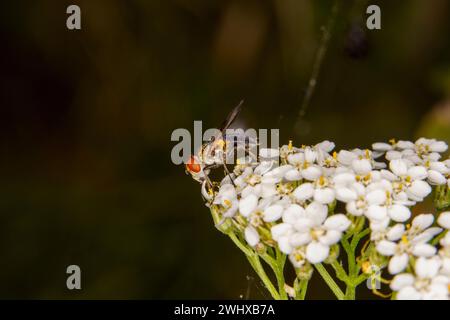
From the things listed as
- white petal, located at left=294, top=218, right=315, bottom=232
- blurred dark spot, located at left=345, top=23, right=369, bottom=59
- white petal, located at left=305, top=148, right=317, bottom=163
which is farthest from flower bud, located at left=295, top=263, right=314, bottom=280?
blurred dark spot, located at left=345, top=23, right=369, bottom=59

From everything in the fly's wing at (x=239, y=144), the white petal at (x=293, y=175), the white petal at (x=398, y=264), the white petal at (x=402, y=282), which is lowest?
the white petal at (x=402, y=282)

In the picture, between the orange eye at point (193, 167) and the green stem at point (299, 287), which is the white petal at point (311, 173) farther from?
the orange eye at point (193, 167)

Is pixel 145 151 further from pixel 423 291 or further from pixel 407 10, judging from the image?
pixel 423 291

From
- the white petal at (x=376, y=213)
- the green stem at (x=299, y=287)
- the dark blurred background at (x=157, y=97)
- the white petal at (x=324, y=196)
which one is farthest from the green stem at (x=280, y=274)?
the dark blurred background at (x=157, y=97)

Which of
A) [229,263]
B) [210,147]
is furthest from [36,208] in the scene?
[210,147]

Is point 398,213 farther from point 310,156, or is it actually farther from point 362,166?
point 310,156

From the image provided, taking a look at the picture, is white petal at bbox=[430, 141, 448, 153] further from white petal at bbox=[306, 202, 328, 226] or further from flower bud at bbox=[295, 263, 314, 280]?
flower bud at bbox=[295, 263, 314, 280]
